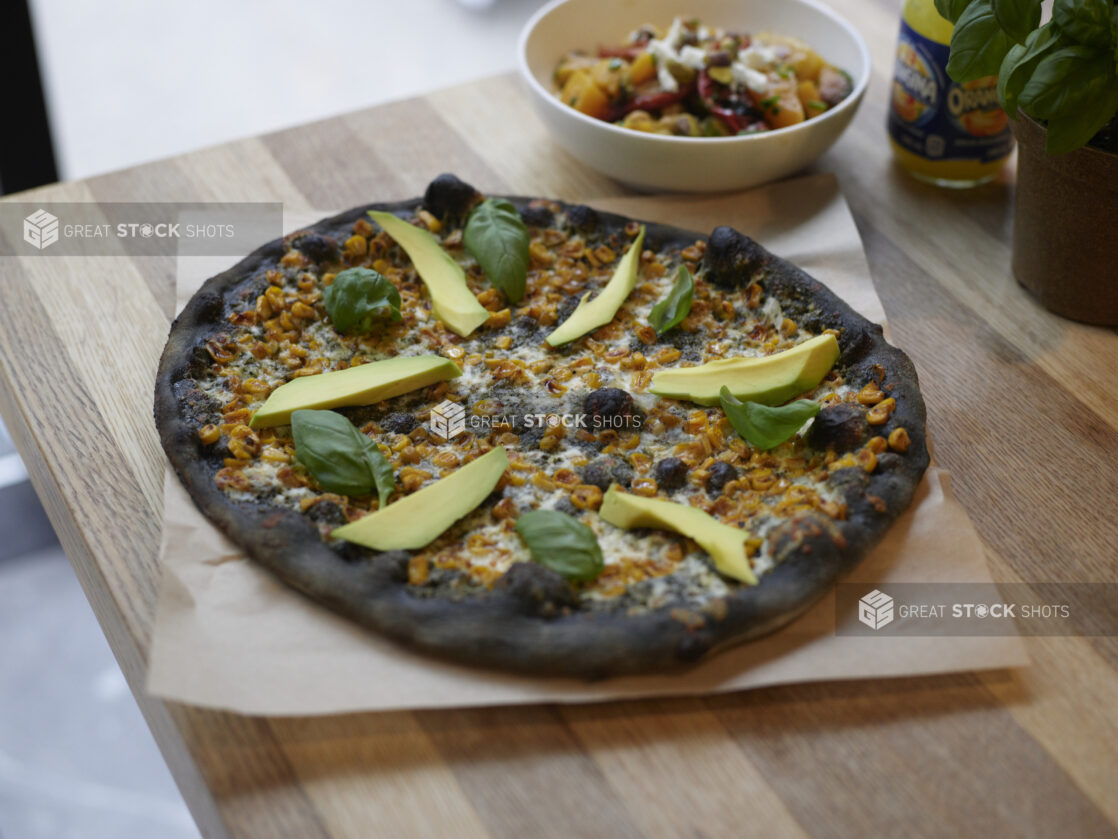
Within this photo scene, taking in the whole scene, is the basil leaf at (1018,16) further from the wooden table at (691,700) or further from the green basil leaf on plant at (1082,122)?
the wooden table at (691,700)

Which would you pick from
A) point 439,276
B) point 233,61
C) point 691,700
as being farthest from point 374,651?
point 233,61

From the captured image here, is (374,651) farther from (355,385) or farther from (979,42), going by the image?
(979,42)

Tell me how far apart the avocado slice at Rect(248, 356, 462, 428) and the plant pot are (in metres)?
0.98

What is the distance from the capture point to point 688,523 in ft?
4.50

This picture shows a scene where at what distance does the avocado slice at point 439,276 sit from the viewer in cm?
172

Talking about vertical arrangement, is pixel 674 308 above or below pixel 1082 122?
below

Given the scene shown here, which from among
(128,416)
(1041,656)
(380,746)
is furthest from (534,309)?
(1041,656)

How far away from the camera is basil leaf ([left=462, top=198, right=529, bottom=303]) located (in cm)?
176

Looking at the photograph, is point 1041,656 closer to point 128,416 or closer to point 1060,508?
point 1060,508

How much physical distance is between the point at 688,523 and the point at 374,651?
0.42 metres

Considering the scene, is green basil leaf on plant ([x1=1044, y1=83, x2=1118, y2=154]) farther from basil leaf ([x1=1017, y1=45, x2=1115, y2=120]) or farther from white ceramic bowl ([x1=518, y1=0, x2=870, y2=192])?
white ceramic bowl ([x1=518, y1=0, x2=870, y2=192])

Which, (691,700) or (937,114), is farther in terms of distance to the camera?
(937,114)

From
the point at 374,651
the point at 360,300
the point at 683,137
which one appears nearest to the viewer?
the point at 374,651

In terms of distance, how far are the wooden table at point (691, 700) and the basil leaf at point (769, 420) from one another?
0.29 meters
